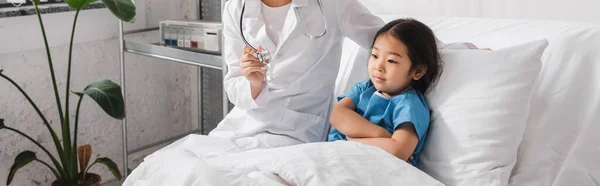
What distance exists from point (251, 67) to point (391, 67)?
314 mm

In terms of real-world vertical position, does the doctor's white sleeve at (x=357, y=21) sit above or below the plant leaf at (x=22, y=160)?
above

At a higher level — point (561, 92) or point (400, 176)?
point (561, 92)

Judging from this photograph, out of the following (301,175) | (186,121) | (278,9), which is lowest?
(186,121)

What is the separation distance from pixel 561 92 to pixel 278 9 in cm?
67

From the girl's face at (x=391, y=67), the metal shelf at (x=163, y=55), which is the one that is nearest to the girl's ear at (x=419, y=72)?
the girl's face at (x=391, y=67)

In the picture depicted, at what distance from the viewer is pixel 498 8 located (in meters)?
1.71

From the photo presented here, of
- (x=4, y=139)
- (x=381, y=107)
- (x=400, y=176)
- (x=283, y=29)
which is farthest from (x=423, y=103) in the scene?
(x=4, y=139)

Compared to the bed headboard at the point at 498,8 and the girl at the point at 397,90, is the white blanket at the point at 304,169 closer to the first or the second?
the girl at the point at 397,90

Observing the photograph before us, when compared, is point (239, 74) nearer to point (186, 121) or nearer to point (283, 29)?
point (283, 29)

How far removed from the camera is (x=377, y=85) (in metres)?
1.42

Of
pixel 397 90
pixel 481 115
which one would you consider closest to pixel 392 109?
pixel 397 90

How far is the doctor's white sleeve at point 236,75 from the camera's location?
1586 millimetres

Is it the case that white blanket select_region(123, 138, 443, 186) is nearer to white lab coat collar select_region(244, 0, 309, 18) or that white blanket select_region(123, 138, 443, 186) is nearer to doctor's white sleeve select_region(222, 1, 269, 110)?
doctor's white sleeve select_region(222, 1, 269, 110)

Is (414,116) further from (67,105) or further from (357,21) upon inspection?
(67,105)
